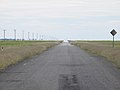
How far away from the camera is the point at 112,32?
58312mm

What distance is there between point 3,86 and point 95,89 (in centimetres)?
348

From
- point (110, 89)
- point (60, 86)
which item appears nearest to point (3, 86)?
point (60, 86)

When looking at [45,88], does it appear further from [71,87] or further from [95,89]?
[95,89]

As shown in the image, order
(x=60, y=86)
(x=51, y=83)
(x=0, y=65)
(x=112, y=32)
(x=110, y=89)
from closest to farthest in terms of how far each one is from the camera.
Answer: (x=110, y=89), (x=60, y=86), (x=51, y=83), (x=0, y=65), (x=112, y=32)

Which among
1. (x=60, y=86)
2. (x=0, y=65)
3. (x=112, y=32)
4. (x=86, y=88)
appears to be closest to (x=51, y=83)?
(x=60, y=86)

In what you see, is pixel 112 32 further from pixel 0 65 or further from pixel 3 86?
pixel 3 86

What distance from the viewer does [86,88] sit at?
12.4m

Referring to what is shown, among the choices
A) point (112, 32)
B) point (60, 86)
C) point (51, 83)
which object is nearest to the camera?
point (60, 86)

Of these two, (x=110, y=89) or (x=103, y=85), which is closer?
(x=110, y=89)

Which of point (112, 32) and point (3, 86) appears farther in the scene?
point (112, 32)

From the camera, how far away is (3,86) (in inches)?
507

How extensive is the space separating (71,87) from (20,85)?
203cm

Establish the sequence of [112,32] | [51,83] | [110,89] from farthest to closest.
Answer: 1. [112,32]
2. [51,83]
3. [110,89]

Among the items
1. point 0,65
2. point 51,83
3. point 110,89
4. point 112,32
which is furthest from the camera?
point 112,32
